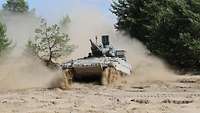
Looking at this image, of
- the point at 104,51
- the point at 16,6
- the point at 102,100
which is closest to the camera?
the point at 102,100

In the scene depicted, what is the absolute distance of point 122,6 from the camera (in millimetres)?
46688

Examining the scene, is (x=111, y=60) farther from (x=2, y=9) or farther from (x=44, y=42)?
(x=2, y=9)

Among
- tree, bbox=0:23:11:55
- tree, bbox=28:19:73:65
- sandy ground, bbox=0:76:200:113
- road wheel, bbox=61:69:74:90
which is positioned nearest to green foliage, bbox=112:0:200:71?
tree, bbox=28:19:73:65

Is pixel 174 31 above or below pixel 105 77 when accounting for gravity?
above

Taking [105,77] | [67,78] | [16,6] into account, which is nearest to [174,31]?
[105,77]

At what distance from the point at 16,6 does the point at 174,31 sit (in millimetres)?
26626

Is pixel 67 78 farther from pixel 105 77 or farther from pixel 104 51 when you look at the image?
pixel 104 51

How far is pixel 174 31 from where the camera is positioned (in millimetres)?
37281

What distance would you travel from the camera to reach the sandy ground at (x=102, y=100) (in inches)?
602

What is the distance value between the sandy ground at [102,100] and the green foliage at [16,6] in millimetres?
37662

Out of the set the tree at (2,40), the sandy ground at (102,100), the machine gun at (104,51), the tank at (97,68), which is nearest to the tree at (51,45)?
the tree at (2,40)

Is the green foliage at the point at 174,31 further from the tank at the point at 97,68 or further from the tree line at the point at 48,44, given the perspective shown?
the tank at the point at 97,68

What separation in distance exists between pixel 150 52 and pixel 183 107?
2260 centimetres

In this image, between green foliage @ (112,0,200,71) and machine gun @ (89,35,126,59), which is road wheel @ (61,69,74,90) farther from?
green foliage @ (112,0,200,71)
